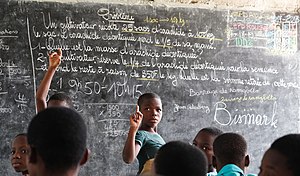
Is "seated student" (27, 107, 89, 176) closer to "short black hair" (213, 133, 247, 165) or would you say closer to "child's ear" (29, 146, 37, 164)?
"child's ear" (29, 146, 37, 164)

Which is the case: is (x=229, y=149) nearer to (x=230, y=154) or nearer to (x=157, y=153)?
(x=230, y=154)

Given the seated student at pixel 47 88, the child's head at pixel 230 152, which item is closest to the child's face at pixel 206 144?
the child's head at pixel 230 152

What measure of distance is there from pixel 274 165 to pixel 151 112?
5.90 ft

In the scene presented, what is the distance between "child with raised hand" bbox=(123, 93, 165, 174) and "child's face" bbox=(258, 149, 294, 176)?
1.32m

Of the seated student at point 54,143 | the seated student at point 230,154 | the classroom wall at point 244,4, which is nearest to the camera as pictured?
the seated student at point 54,143

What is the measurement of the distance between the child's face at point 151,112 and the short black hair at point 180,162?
1556 mm

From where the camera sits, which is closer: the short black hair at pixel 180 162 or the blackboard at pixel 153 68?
the short black hair at pixel 180 162

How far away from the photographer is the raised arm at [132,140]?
3225mm

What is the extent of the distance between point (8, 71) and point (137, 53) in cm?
110

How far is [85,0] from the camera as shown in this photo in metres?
4.72

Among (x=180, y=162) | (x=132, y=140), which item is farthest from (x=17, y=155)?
(x=180, y=162)

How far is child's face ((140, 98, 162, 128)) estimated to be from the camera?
356cm

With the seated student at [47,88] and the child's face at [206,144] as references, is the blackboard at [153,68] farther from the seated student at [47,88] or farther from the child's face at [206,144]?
the child's face at [206,144]

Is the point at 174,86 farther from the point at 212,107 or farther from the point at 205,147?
the point at 205,147
